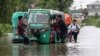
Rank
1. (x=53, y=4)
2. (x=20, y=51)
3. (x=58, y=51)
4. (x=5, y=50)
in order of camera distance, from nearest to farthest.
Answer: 1. (x=58, y=51)
2. (x=20, y=51)
3. (x=5, y=50)
4. (x=53, y=4)

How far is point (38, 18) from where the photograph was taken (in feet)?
107

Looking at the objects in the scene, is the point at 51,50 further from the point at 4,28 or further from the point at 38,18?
the point at 4,28

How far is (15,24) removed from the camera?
3359 centimetres

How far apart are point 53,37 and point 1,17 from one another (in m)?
3.90

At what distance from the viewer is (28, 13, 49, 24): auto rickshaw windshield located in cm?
3237

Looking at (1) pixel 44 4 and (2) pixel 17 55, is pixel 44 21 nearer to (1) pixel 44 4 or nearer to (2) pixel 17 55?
(2) pixel 17 55

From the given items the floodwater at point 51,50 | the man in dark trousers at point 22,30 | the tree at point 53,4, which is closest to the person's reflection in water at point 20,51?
the floodwater at point 51,50

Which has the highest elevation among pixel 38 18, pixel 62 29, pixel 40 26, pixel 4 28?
pixel 38 18

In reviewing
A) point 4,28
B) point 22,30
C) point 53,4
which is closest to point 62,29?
point 22,30

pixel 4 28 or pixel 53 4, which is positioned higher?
pixel 53 4

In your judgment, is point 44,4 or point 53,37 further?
point 44,4

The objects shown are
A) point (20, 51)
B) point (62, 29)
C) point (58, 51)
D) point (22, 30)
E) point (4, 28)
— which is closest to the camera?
point (58, 51)

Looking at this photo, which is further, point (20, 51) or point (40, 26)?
point (40, 26)

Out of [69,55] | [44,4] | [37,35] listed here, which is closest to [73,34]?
[37,35]
